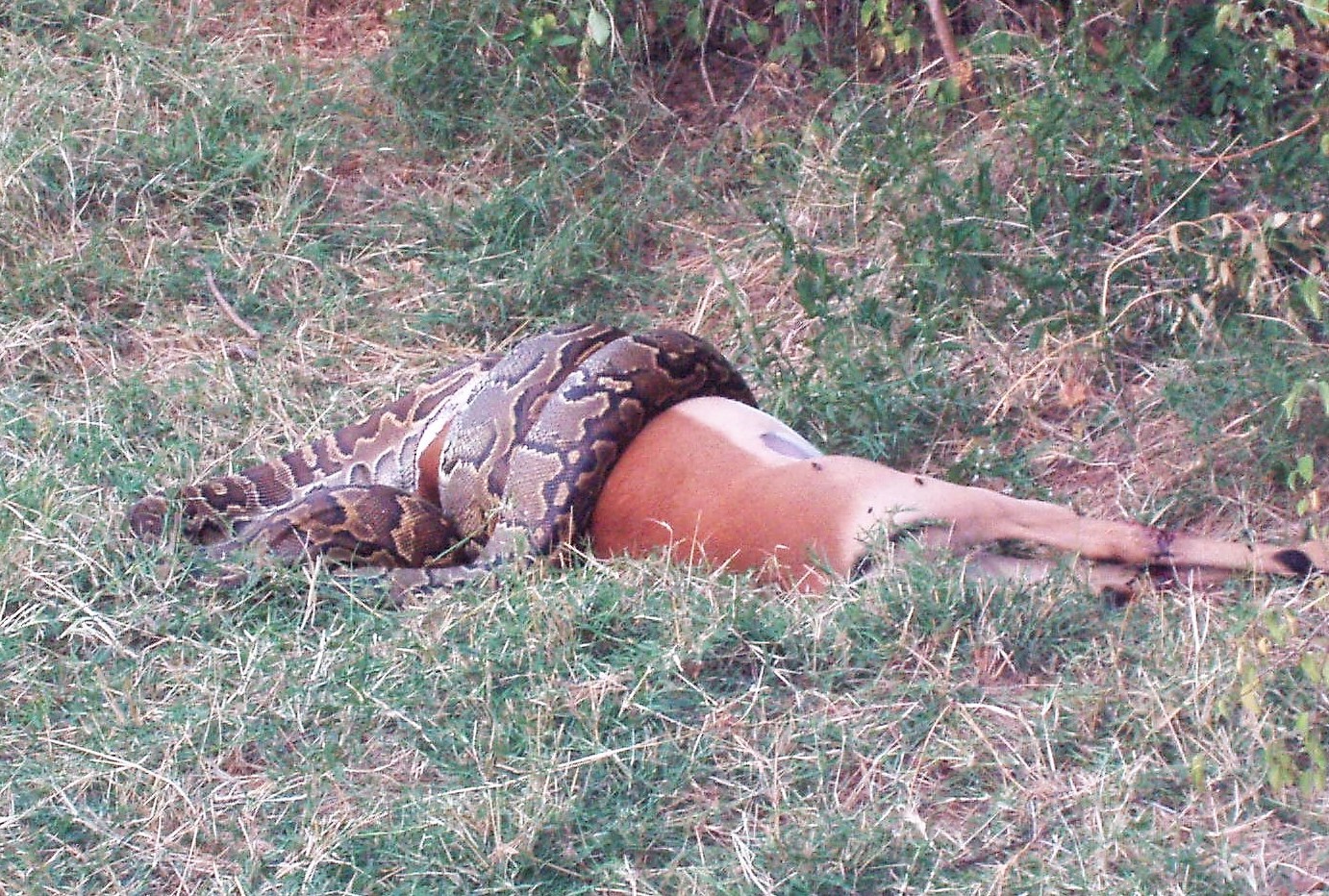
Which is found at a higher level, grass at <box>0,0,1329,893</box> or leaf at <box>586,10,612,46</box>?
leaf at <box>586,10,612,46</box>

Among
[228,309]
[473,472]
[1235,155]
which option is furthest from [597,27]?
[1235,155]

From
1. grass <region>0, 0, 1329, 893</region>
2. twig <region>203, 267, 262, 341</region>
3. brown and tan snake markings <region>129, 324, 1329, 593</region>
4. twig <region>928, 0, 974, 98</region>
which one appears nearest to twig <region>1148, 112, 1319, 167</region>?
grass <region>0, 0, 1329, 893</region>

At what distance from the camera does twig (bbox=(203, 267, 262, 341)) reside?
6.61 metres

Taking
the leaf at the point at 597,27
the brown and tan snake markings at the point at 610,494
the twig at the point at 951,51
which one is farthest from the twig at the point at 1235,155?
the leaf at the point at 597,27

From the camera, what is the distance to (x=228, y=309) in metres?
6.70

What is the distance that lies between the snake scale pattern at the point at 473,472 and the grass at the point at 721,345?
268 millimetres

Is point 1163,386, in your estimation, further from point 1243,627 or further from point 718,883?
point 718,883

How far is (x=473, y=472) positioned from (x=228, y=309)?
196 cm

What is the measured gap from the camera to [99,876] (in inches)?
142

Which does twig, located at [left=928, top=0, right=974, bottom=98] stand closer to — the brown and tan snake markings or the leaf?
the leaf

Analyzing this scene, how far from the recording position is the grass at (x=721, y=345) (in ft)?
11.8

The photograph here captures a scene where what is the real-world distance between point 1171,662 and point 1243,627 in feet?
0.72

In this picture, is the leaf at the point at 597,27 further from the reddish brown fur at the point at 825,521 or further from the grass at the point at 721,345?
the reddish brown fur at the point at 825,521

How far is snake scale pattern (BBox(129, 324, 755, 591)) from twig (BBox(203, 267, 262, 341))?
1058 millimetres
